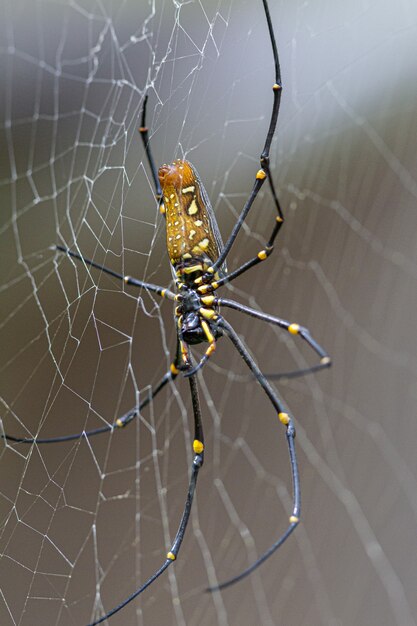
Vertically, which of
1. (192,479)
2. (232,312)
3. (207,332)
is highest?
(232,312)

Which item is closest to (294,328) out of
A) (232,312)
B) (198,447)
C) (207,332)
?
(207,332)

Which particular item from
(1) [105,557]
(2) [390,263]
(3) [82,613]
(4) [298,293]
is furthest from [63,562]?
(2) [390,263]

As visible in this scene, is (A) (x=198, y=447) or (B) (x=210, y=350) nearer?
(B) (x=210, y=350)

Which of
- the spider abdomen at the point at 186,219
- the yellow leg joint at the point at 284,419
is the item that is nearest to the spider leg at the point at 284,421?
the yellow leg joint at the point at 284,419

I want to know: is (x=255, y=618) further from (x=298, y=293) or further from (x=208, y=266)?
(x=208, y=266)

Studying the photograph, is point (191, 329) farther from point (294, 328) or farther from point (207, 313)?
point (294, 328)

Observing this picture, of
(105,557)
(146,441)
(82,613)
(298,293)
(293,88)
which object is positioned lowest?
(82,613)

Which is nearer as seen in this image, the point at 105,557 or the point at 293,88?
the point at 105,557

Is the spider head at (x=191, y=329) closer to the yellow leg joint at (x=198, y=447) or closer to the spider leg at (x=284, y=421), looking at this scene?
the spider leg at (x=284, y=421)
